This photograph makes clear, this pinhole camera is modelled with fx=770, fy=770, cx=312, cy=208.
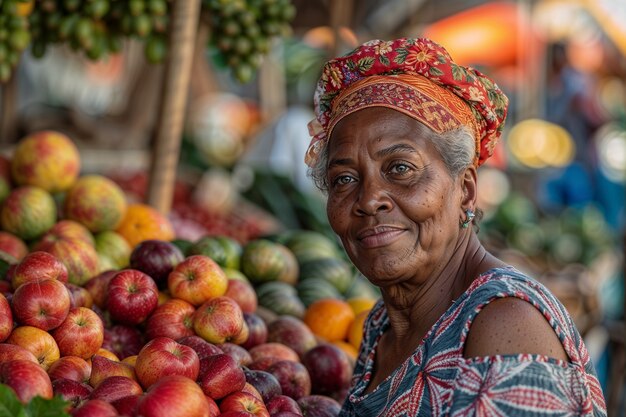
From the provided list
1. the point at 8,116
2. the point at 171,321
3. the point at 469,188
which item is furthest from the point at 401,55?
the point at 8,116

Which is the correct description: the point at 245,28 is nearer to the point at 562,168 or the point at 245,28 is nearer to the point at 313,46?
the point at 562,168

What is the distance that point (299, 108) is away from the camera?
7.96 m

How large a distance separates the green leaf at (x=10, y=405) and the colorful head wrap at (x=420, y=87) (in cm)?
115

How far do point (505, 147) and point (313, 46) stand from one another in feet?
12.1

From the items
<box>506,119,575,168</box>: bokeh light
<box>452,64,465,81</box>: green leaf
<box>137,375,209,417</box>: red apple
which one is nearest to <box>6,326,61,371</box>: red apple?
<box>137,375,209,417</box>: red apple

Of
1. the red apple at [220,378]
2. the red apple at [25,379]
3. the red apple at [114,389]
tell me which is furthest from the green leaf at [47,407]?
the red apple at [220,378]

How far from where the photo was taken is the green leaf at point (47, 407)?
1.50 meters

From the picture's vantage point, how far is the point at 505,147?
37.3 feet

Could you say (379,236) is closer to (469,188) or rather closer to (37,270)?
(469,188)

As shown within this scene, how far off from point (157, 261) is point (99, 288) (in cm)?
24

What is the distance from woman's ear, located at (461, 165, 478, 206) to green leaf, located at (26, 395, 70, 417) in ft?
4.02

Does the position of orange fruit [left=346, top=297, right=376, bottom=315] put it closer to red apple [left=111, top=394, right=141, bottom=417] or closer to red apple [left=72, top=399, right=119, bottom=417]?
red apple [left=111, top=394, right=141, bottom=417]

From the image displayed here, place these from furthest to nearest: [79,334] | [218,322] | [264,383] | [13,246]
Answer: [13,246], [218,322], [264,383], [79,334]

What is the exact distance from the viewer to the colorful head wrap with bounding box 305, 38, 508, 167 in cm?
210
